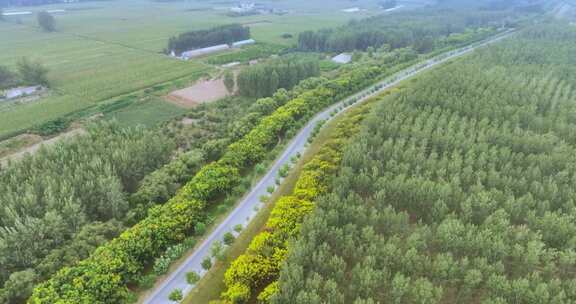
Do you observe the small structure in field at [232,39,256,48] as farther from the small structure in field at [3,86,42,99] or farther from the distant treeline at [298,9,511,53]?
the small structure in field at [3,86,42,99]

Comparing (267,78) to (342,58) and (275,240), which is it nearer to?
(342,58)

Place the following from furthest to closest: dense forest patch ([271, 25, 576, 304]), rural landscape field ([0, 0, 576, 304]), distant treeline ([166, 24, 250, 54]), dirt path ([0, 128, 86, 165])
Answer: distant treeline ([166, 24, 250, 54]) → dirt path ([0, 128, 86, 165]) → rural landscape field ([0, 0, 576, 304]) → dense forest patch ([271, 25, 576, 304])

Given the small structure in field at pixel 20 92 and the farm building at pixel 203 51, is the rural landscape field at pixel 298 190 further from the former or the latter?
the farm building at pixel 203 51

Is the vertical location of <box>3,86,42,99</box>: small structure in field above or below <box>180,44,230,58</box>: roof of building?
below

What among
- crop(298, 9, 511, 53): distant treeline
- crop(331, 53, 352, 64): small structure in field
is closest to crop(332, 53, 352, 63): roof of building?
crop(331, 53, 352, 64): small structure in field

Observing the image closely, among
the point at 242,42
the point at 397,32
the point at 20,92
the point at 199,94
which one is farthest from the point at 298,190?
the point at 397,32

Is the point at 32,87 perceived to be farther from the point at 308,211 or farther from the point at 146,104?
the point at 308,211

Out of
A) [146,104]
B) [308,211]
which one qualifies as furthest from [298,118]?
[146,104]

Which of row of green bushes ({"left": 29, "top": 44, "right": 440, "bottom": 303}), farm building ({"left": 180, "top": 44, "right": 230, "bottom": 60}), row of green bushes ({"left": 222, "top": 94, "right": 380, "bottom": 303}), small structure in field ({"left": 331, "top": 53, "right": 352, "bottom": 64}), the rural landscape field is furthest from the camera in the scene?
farm building ({"left": 180, "top": 44, "right": 230, "bottom": 60})
